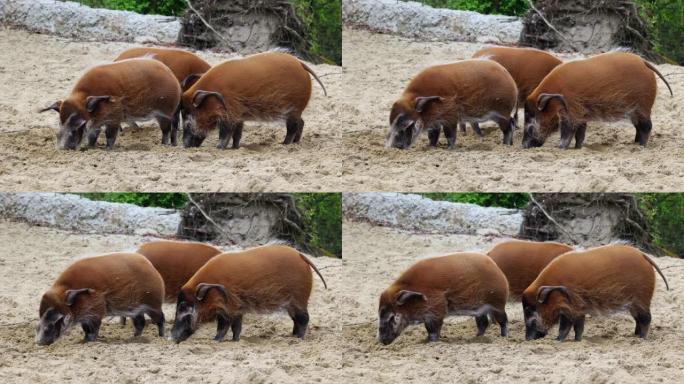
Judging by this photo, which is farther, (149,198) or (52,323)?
(149,198)

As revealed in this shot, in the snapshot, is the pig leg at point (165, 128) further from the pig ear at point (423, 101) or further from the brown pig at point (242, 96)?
the pig ear at point (423, 101)

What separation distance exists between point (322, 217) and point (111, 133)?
58.1 inches

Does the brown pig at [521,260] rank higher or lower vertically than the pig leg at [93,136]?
lower

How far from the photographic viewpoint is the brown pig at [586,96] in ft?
36.4

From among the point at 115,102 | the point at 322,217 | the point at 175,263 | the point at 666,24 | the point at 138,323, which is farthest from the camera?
the point at 666,24

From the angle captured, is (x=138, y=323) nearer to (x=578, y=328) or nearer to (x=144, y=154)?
(x=144, y=154)

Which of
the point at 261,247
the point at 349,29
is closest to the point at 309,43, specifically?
the point at 349,29

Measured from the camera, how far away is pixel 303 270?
34.2 ft

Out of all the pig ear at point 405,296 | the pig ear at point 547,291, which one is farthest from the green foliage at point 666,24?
the pig ear at point 405,296

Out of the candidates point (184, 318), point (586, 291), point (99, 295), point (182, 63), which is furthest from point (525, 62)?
point (99, 295)

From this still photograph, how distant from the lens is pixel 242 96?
36.4ft

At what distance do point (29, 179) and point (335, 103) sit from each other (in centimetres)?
215

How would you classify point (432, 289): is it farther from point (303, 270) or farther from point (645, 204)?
point (645, 204)

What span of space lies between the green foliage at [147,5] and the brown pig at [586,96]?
2426mm
